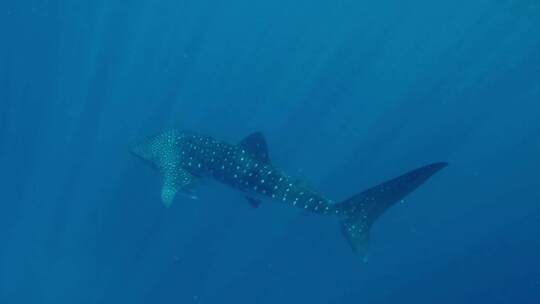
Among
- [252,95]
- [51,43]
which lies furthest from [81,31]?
[252,95]

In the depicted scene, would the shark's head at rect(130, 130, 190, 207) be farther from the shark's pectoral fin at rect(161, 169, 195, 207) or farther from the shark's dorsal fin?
the shark's dorsal fin

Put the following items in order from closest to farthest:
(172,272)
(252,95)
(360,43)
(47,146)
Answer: (172,272), (47,146), (252,95), (360,43)

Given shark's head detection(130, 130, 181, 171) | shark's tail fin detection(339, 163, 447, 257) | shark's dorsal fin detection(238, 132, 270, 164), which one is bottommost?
shark's tail fin detection(339, 163, 447, 257)

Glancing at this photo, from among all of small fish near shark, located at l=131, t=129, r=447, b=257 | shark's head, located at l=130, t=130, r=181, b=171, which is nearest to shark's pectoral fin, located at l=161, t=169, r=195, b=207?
small fish near shark, located at l=131, t=129, r=447, b=257

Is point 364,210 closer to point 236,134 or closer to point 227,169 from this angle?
point 227,169

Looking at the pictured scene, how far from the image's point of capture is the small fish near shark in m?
5.93

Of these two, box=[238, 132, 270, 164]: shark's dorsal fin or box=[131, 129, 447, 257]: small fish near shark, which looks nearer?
box=[131, 129, 447, 257]: small fish near shark

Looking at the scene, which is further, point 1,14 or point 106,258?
point 1,14

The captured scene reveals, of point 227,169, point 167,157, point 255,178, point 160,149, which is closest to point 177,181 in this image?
point 167,157

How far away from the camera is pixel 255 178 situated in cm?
671

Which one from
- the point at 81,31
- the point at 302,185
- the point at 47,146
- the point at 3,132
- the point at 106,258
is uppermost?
the point at 81,31

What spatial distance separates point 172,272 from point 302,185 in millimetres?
9061

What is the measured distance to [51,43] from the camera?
60.4 ft

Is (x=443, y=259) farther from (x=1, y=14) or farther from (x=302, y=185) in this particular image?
(x=1, y=14)
